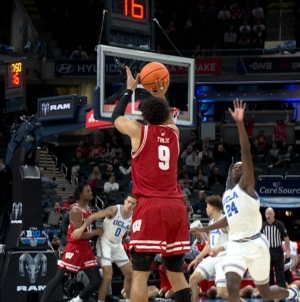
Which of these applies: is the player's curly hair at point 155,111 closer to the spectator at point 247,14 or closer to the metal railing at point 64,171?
the metal railing at point 64,171

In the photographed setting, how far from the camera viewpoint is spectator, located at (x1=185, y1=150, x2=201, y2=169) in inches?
939

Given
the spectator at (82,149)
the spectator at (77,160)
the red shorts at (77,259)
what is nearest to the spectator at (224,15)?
the spectator at (82,149)

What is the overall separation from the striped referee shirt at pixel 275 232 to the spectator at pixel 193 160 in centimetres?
922

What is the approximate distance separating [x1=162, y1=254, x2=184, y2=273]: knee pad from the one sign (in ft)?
68.3

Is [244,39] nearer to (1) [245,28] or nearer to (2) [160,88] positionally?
(1) [245,28]

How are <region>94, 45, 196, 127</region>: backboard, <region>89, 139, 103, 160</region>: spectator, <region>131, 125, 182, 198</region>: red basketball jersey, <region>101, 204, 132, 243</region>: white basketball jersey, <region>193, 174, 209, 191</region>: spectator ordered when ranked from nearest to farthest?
1. <region>131, 125, 182, 198</region>: red basketball jersey
2. <region>94, 45, 196, 127</region>: backboard
3. <region>101, 204, 132, 243</region>: white basketball jersey
4. <region>193, 174, 209, 191</region>: spectator
5. <region>89, 139, 103, 160</region>: spectator

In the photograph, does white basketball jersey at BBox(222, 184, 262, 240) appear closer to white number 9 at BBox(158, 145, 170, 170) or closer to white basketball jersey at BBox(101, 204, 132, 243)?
white number 9 at BBox(158, 145, 170, 170)

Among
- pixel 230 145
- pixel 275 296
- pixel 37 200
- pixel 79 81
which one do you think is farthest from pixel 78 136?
pixel 275 296

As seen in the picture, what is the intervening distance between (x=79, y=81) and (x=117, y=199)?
31.1 ft

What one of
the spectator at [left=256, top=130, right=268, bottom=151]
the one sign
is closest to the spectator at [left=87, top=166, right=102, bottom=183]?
the spectator at [left=256, top=130, right=268, bottom=151]

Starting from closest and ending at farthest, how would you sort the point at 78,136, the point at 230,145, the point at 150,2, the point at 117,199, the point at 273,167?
the point at 150,2 < the point at 117,199 < the point at 273,167 < the point at 230,145 < the point at 78,136

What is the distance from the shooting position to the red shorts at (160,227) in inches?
261

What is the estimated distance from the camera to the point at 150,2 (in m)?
12.2

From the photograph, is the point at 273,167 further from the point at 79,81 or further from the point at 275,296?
the point at 275,296
